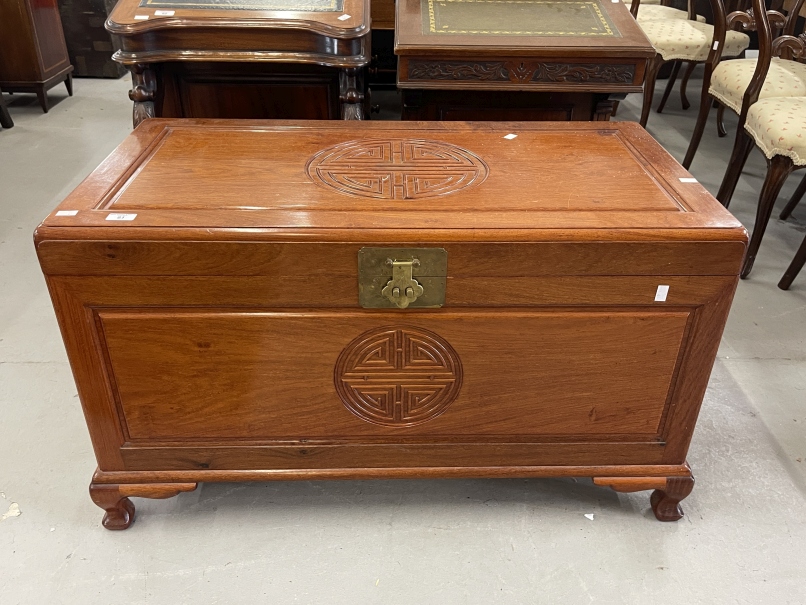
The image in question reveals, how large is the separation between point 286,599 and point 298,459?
271 mm

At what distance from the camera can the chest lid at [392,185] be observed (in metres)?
1.20

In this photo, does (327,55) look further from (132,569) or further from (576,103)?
(132,569)

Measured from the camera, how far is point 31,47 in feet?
11.9

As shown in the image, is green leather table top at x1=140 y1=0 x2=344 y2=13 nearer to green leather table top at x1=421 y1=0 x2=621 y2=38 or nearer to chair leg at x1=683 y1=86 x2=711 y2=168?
green leather table top at x1=421 y1=0 x2=621 y2=38

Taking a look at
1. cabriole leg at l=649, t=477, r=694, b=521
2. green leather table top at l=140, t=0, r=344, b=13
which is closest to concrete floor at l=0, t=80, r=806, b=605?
cabriole leg at l=649, t=477, r=694, b=521

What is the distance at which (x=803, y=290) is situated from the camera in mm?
2436

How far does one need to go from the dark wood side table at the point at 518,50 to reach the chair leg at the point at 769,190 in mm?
611

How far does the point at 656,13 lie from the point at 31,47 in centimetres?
338

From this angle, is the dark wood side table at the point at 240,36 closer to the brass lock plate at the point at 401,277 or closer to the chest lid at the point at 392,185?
the chest lid at the point at 392,185

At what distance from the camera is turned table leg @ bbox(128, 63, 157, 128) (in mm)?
2053

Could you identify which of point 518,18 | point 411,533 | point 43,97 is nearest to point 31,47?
point 43,97

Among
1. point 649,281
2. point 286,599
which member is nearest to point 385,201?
point 649,281

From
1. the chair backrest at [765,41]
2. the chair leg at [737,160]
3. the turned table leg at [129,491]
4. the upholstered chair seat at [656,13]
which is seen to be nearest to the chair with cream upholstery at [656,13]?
the upholstered chair seat at [656,13]

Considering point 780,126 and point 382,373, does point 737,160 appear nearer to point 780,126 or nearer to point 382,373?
point 780,126
